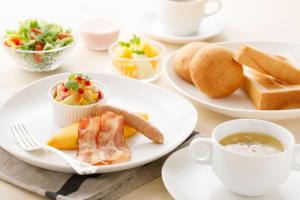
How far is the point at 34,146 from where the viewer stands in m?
1.73

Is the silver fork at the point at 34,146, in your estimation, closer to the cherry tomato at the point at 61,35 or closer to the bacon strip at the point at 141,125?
the bacon strip at the point at 141,125

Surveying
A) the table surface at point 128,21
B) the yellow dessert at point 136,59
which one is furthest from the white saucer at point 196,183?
the yellow dessert at point 136,59

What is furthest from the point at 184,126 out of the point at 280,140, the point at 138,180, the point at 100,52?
the point at 100,52

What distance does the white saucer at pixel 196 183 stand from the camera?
1.52 metres

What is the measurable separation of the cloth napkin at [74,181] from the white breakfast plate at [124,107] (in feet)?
0.09

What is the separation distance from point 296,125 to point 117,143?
661mm

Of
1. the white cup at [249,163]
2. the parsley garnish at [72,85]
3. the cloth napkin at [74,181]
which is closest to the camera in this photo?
the white cup at [249,163]

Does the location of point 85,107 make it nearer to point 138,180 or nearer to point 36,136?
point 36,136

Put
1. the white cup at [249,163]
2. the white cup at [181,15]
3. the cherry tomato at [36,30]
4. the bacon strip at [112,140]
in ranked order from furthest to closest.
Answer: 1. the white cup at [181,15]
2. the cherry tomato at [36,30]
3. the bacon strip at [112,140]
4. the white cup at [249,163]

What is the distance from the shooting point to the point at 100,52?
2674mm

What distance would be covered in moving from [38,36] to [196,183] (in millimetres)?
1158

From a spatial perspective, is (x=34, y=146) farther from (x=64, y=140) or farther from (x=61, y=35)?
(x=61, y=35)

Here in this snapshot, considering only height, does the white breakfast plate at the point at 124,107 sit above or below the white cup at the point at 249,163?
below

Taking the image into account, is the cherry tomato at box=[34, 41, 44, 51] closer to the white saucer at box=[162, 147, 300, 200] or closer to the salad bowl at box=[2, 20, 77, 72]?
the salad bowl at box=[2, 20, 77, 72]
